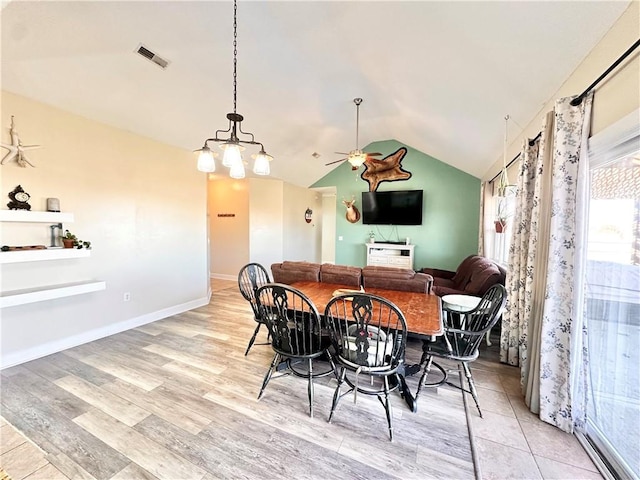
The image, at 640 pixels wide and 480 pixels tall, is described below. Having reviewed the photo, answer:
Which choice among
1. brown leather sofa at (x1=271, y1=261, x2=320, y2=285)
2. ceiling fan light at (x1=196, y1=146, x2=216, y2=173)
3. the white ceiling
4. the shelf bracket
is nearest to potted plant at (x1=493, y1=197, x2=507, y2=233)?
the white ceiling

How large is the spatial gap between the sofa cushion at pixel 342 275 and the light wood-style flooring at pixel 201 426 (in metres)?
1.05

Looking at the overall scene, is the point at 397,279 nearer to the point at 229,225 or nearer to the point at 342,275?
the point at 342,275

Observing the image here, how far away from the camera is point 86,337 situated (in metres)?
3.28

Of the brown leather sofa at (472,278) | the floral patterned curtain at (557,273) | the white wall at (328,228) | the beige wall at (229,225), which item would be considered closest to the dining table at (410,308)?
the floral patterned curtain at (557,273)

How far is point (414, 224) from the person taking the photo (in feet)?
20.7

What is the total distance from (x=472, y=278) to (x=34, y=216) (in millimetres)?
5302

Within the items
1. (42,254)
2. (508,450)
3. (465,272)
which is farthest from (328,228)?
(508,450)

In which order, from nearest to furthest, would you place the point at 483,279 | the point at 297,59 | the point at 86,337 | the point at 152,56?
the point at 152,56
the point at 297,59
the point at 86,337
the point at 483,279

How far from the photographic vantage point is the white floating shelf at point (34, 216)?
8.34 feet

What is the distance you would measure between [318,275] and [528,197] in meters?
2.33

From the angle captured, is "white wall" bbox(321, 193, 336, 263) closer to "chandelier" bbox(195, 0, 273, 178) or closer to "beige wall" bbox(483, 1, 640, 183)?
"chandelier" bbox(195, 0, 273, 178)

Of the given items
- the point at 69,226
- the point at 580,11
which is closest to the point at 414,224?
the point at 580,11

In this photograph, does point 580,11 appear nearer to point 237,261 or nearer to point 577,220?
point 577,220

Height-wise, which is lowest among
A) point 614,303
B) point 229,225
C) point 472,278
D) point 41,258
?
point 472,278
